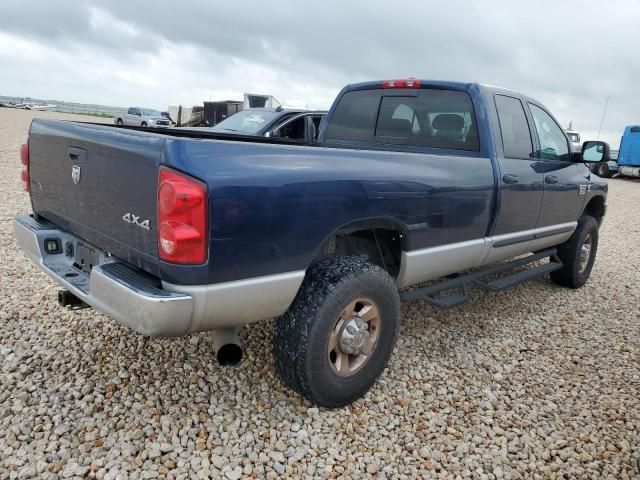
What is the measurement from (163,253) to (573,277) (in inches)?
179

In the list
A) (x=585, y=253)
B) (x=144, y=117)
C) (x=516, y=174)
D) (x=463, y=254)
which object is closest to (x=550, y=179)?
(x=516, y=174)

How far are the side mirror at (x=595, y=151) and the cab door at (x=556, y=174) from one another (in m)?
0.14

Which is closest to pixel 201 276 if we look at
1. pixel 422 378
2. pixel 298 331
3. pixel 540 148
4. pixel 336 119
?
pixel 298 331

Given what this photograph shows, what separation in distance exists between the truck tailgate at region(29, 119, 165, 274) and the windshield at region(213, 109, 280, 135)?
544 cm

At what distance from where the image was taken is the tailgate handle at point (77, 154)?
2.47m

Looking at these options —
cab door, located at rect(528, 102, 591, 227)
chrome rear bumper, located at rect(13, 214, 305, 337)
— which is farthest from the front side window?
chrome rear bumper, located at rect(13, 214, 305, 337)

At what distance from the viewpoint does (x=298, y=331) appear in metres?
2.46

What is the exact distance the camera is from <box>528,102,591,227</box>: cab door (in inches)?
165

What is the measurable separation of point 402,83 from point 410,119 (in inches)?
12.3

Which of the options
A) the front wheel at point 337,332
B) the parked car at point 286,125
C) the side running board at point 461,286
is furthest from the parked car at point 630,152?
the front wheel at point 337,332

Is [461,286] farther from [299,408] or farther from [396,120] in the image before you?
[299,408]

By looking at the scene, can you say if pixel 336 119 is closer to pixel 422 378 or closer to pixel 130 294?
pixel 422 378

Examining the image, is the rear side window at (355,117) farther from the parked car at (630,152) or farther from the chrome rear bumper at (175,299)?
the parked car at (630,152)

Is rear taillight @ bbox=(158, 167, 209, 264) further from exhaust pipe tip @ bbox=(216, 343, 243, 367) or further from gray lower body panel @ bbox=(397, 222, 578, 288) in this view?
gray lower body panel @ bbox=(397, 222, 578, 288)
